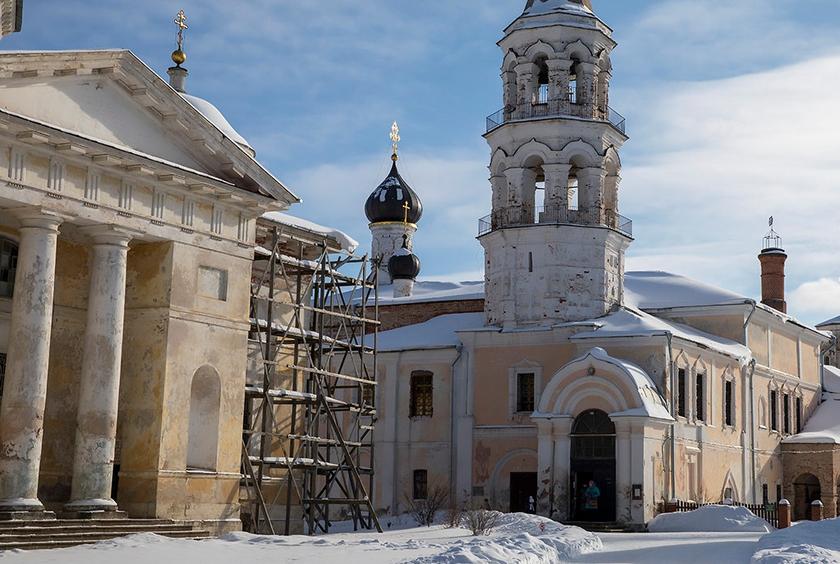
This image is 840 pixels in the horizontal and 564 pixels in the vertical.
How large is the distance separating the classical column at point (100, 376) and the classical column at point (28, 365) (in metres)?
0.87

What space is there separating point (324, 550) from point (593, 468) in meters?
15.1

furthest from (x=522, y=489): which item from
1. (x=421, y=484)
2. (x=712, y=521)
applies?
(x=712, y=521)

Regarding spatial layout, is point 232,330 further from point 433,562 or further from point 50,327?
point 433,562

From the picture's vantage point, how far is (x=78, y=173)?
20.0 metres

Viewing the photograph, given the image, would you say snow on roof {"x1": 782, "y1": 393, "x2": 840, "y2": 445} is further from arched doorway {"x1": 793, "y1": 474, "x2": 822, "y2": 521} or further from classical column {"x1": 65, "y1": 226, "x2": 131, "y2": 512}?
classical column {"x1": 65, "y1": 226, "x2": 131, "y2": 512}

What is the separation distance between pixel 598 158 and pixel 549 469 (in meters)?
9.08

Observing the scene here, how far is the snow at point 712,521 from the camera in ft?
94.0

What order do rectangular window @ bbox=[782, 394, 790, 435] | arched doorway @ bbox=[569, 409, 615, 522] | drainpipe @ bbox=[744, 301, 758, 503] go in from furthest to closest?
1. rectangular window @ bbox=[782, 394, 790, 435]
2. drainpipe @ bbox=[744, 301, 758, 503]
3. arched doorway @ bbox=[569, 409, 615, 522]

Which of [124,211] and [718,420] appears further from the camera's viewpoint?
[718,420]

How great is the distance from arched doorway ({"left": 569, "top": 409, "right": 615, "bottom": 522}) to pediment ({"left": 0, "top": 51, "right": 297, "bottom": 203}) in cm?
1210

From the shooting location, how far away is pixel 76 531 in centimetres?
1862

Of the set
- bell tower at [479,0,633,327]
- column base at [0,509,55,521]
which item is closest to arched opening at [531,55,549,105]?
bell tower at [479,0,633,327]

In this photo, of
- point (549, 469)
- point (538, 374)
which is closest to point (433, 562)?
point (549, 469)

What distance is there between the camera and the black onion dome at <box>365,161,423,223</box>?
48625 mm
